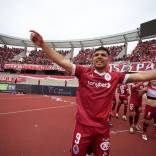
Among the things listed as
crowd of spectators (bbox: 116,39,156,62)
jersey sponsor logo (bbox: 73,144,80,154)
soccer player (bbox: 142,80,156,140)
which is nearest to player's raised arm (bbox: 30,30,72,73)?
jersey sponsor logo (bbox: 73,144,80,154)

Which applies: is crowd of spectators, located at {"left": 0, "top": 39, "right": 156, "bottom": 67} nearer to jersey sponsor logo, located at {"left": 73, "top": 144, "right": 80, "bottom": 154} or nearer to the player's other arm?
the player's other arm

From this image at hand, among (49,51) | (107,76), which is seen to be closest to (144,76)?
(107,76)

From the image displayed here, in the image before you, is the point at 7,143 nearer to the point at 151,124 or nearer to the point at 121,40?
the point at 151,124

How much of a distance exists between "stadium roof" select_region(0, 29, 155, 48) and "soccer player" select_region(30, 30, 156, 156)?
103 ft

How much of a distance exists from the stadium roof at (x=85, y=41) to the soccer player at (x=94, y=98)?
31.3 metres

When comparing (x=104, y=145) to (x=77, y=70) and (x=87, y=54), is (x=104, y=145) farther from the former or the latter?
(x=87, y=54)

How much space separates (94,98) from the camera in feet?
10.4

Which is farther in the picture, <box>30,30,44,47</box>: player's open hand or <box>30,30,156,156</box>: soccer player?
<box>30,30,156,156</box>: soccer player

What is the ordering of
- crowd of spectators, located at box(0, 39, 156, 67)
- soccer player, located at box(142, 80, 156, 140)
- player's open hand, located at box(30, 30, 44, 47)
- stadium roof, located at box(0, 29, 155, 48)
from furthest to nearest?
1. stadium roof, located at box(0, 29, 155, 48)
2. crowd of spectators, located at box(0, 39, 156, 67)
3. soccer player, located at box(142, 80, 156, 140)
4. player's open hand, located at box(30, 30, 44, 47)

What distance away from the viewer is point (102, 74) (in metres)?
3.31

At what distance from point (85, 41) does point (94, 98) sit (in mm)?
38825

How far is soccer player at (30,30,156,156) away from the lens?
3.08m

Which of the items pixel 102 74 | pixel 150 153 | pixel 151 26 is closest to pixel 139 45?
pixel 151 26

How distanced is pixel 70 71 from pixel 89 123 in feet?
2.47
